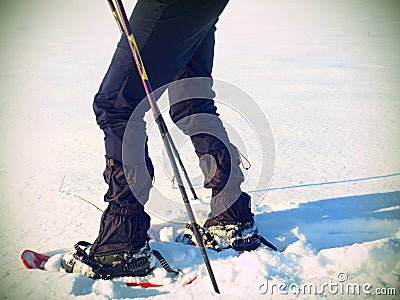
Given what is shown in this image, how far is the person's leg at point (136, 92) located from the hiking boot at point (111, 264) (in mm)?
28

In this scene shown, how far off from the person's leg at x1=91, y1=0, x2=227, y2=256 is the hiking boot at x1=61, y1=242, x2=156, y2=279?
0.03 meters

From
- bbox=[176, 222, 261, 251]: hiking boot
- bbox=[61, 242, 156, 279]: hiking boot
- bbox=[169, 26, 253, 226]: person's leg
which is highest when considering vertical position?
bbox=[169, 26, 253, 226]: person's leg

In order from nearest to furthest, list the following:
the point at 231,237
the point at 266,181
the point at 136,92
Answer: the point at 136,92 < the point at 231,237 < the point at 266,181

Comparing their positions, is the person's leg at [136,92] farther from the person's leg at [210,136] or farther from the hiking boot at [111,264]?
the person's leg at [210,136]

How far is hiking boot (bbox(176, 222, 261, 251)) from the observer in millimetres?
1679

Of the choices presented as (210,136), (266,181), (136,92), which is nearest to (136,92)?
(136,92)

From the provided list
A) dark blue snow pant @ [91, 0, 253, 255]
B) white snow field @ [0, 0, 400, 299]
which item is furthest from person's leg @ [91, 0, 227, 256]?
white snow field @ [0, 0, 400, 299]

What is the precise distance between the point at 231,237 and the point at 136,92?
821 millimetres

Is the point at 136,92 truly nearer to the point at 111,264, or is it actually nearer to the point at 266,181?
the point at 111,264

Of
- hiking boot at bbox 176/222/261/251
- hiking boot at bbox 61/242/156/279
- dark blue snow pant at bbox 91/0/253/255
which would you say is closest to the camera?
dark blue snow pant at bbox 91/0/253/255

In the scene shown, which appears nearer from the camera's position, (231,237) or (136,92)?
(136,92)

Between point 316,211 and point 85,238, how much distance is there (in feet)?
4.13

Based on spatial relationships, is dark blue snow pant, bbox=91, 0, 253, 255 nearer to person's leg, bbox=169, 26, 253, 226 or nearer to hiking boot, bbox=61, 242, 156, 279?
hiking boot, bbox=61, 242, 156, 279

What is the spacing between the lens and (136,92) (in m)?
1.37
